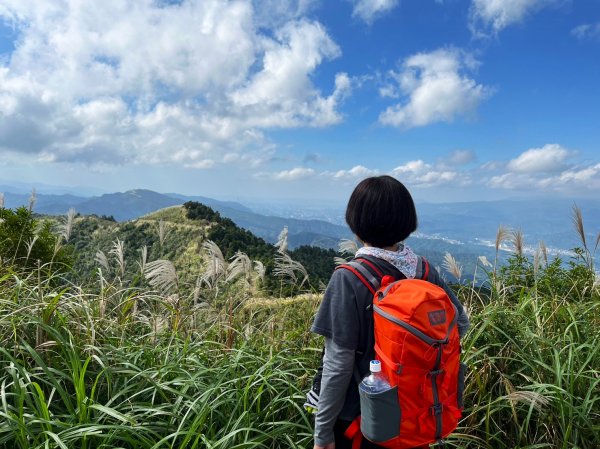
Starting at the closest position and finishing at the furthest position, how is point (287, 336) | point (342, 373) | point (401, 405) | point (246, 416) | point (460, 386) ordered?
point (401, 405) < point (342, 373) < point (460, 386) < point (246, 416) < point (287, 336)

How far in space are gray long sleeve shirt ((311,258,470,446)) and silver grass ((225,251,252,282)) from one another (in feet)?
8.93

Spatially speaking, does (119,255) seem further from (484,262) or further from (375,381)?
(484,262)

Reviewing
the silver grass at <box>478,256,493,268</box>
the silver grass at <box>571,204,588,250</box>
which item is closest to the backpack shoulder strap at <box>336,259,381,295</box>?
the silver grass at <box>478,256,493,268</box>

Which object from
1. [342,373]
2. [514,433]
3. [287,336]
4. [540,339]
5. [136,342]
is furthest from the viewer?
[287,336]

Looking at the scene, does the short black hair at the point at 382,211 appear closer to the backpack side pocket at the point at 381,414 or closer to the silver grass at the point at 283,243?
the backpack side pocket at the point at 381,414

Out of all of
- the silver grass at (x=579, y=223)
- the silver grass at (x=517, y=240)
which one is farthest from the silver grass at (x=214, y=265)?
the silver grass at (x=579, y=223)

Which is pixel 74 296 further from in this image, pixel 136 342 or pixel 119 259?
pixel 119 259

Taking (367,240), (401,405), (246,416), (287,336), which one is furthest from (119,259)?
(401,405)

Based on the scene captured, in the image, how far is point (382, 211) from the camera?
1.93m

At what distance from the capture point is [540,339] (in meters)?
3.01

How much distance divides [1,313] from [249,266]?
2.48 meters

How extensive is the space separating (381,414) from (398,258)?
751 mm

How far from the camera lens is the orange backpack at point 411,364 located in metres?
1.68

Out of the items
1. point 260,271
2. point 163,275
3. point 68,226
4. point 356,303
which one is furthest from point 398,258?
point 68,226
